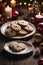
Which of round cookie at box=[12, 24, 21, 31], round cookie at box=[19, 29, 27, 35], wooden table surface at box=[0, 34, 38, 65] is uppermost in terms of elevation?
round cookie at box=[12, 24, 21, 31]

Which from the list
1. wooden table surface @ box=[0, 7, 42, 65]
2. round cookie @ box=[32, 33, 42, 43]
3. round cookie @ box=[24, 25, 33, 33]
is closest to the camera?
wooden table surface @ box=[0, 7, 42, 65]

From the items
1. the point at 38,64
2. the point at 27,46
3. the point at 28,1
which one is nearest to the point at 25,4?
the point at 28,1

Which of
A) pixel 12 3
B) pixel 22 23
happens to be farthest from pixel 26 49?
pixel 12 3

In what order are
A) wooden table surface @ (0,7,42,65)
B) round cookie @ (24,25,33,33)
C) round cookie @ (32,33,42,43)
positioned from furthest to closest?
round cookie @ (24,25,33,33) → round cookie @ (32,33,42,43) → wooden table surface @ (0,7,42,65)

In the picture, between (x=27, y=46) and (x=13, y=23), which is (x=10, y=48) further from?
(x=13, y=23)

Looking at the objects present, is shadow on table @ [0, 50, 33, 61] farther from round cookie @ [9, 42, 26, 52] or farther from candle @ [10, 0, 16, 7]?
candle @ [10, 0, 16, 7]

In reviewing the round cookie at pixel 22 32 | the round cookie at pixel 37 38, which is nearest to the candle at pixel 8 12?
the round cookie at pixel 22 32

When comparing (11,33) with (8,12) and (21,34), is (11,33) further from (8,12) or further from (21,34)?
(8,12)

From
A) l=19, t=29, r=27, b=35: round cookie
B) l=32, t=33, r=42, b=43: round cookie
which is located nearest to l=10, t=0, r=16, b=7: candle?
l=19, t=29, r=27, b=35: round cookie

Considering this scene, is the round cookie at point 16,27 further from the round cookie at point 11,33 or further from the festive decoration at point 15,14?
the festive decoration at point 15,14
